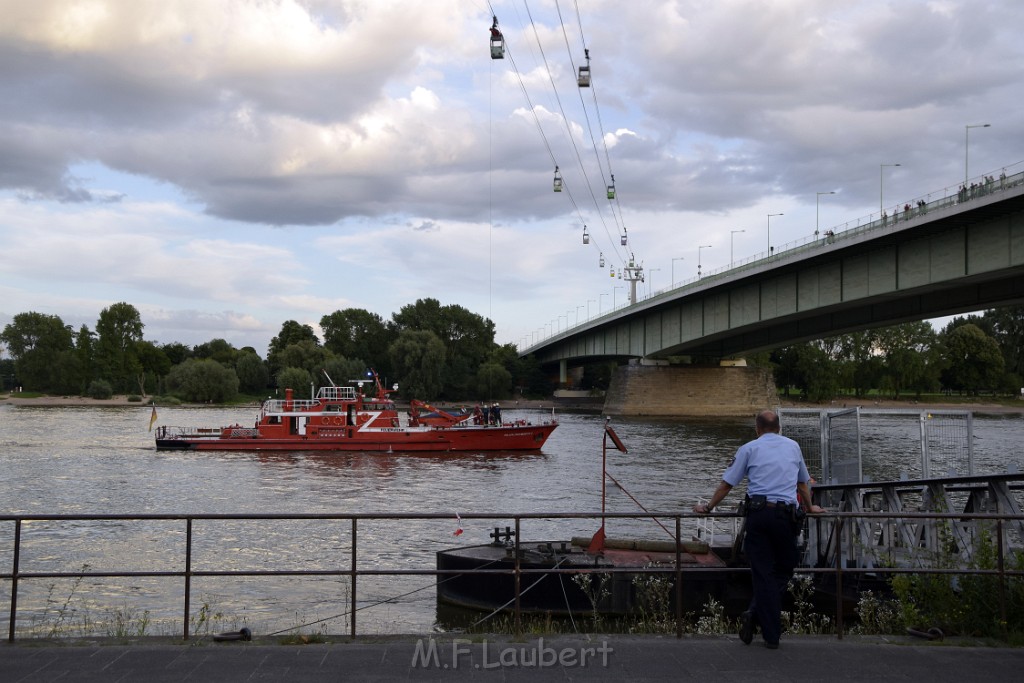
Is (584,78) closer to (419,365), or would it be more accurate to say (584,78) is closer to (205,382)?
(419,365)

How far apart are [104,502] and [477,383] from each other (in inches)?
3760

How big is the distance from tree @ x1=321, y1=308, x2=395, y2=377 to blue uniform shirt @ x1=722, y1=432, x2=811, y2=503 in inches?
5492

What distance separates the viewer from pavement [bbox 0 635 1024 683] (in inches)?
281

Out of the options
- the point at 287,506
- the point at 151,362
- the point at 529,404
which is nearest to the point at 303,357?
the point at 529,404

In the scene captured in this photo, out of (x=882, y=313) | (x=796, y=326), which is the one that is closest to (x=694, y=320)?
(x=796, y=326)

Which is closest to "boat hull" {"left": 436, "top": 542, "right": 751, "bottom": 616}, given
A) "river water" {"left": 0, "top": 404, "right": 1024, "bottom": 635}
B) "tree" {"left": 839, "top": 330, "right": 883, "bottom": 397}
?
"river water" {"left": 0, "top": 404, "right": 1024, "bottom": 635}

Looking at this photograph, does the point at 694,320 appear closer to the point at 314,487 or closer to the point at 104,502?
the point at 314,487

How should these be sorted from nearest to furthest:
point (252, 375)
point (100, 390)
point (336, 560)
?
point (336, 560) < point (252, 375) < point (100, 390)

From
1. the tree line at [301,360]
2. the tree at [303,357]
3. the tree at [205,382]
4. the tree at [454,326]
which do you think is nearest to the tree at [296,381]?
the tree line at [301,360]

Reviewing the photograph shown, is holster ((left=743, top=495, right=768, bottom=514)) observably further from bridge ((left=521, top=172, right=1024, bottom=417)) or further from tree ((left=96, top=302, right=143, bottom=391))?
tree ((left=96, top=302, right=143, bottom=391))

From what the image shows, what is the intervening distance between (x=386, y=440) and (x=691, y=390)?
41.9 m

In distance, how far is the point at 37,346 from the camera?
138500 millimetres

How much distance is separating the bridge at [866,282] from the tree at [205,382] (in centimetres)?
5874

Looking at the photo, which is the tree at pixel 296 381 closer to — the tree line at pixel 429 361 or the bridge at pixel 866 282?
the tree line at pixel 429 361
